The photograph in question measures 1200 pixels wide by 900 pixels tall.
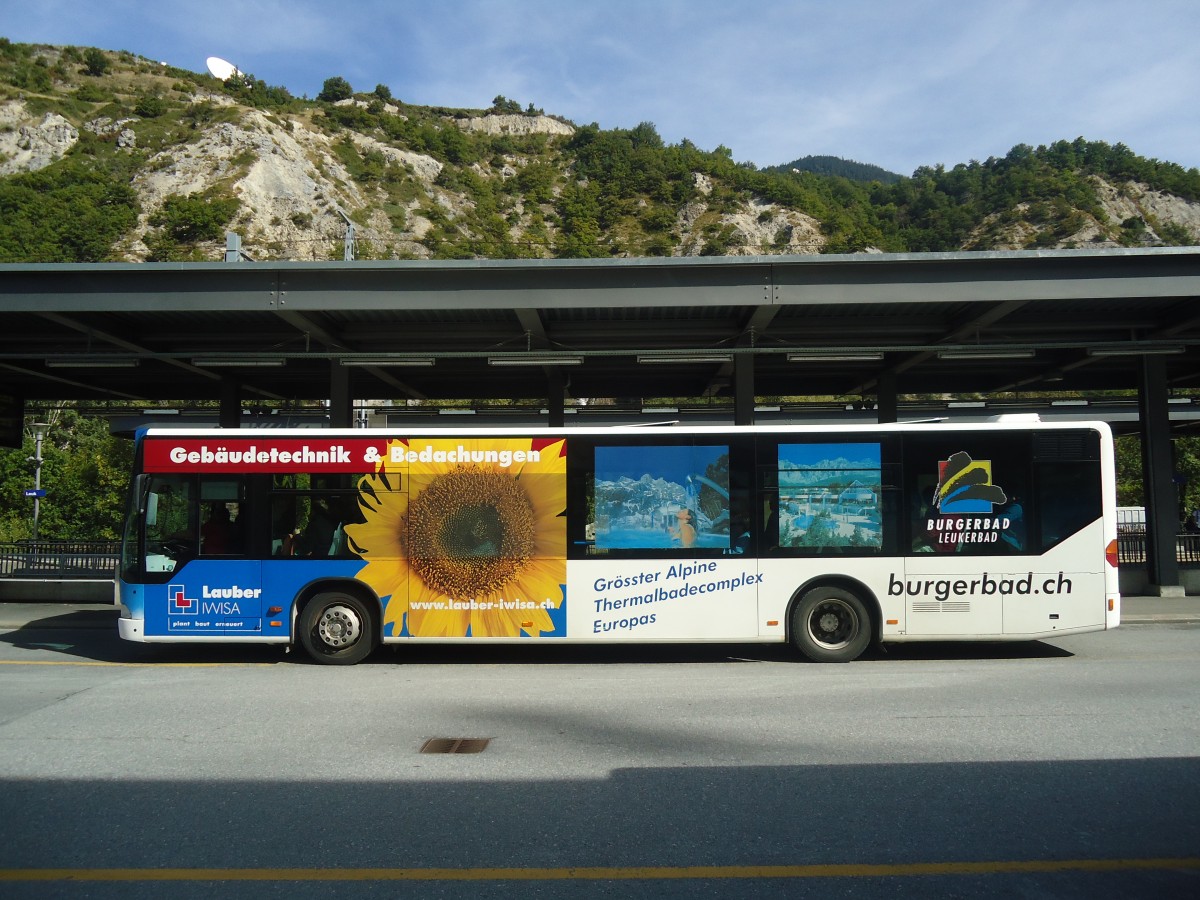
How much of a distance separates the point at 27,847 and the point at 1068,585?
10.7 meters

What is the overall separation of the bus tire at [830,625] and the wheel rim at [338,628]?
5.56 meters

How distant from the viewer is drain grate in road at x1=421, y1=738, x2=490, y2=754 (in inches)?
263

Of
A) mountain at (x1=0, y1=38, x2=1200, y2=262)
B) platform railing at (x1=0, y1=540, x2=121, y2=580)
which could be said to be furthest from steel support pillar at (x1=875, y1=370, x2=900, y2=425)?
mountain at (x1=0, y1=38, x2=1200, y2=262)

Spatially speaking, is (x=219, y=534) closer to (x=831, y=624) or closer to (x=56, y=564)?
(x=831, y=624)

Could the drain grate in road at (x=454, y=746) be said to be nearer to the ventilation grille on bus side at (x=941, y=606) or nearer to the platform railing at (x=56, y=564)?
the ventilation grille on bus side at (x=941, y=606)

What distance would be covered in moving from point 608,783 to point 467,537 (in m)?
5.43

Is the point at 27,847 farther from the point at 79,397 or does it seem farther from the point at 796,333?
the point at 79,397

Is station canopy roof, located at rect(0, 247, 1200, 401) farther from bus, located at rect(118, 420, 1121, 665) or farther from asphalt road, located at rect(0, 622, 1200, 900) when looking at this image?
asphalt road, located at rect(0, 622, 1200, 900)

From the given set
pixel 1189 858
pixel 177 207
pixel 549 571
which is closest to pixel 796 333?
pixel 549 571

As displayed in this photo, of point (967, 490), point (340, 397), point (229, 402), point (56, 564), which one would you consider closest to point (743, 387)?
point (967, 490)

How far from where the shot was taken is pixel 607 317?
50.8ft

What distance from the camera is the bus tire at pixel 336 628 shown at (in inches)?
425

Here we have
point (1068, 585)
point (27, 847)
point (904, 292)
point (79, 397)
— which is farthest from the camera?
point (79, 397)

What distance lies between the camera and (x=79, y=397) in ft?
73.0
